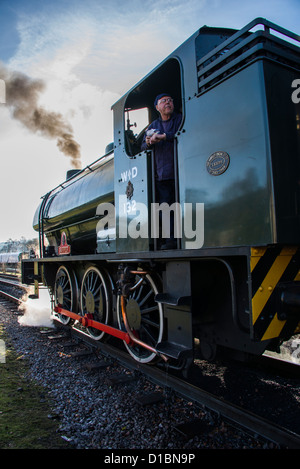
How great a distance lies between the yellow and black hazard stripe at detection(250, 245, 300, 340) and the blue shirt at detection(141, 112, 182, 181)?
4.87ft

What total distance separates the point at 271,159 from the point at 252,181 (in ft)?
0.69

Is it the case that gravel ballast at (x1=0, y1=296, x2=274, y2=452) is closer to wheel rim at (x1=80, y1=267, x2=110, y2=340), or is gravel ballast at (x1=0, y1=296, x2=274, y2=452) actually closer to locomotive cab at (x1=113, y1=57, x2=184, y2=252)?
wheel rim at (x1=80, y1=267, x2=110, y2=340)

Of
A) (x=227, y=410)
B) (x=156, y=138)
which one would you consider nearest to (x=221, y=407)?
(x=227, y=410)

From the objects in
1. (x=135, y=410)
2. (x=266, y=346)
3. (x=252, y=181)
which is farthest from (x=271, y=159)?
(x=135, y=410)

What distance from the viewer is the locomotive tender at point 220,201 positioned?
8.05 ft

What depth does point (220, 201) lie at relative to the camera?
2.76 metres

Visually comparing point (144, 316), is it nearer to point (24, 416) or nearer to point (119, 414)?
point (119, 414)

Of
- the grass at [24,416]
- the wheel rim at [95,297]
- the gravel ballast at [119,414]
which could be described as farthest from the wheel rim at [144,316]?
the grass at [24,416]

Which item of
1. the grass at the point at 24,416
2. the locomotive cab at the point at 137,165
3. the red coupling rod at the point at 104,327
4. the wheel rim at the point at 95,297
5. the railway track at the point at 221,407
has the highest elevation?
the locomotive cab at the point at 137,165

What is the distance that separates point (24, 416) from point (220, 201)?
277 cm

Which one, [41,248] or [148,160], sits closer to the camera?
[148,160]

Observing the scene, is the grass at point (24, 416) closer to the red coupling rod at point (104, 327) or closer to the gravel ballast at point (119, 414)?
the gravel ballast at point (119, 414)
